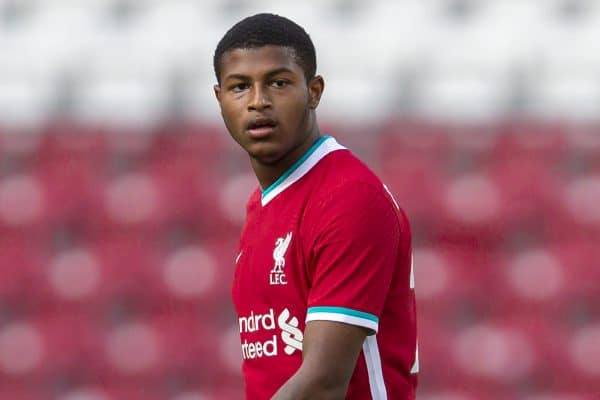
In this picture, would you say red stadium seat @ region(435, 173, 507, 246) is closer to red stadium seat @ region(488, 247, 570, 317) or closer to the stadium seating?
the stadium seating

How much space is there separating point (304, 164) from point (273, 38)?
0.24 m

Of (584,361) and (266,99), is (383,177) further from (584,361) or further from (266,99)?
(266,99)

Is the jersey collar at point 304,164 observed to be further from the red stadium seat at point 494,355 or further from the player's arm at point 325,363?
the red stadium seat at point 494,355

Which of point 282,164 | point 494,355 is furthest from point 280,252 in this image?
point 494,355

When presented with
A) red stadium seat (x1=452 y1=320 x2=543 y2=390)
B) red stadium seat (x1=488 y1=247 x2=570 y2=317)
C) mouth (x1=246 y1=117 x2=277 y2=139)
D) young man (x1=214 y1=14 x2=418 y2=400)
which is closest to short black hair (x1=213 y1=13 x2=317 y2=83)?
young man (x1=214 y1=14 x2=418 y2=400)

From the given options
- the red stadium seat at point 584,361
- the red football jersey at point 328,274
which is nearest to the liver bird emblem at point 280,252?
the red football jersey at point 328,274

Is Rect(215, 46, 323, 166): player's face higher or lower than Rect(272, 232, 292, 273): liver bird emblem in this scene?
higher

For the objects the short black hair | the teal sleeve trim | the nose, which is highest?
the short black hair

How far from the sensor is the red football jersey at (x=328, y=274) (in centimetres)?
240

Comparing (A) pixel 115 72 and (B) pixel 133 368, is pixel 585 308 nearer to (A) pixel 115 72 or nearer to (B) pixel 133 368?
(B) pixel 133 368

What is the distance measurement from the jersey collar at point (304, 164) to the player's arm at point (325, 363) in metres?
0.31

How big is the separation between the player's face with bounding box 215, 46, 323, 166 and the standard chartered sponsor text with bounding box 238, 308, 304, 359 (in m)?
0.29

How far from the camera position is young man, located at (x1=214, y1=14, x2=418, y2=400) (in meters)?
2.40

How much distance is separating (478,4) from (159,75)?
5.48ft
